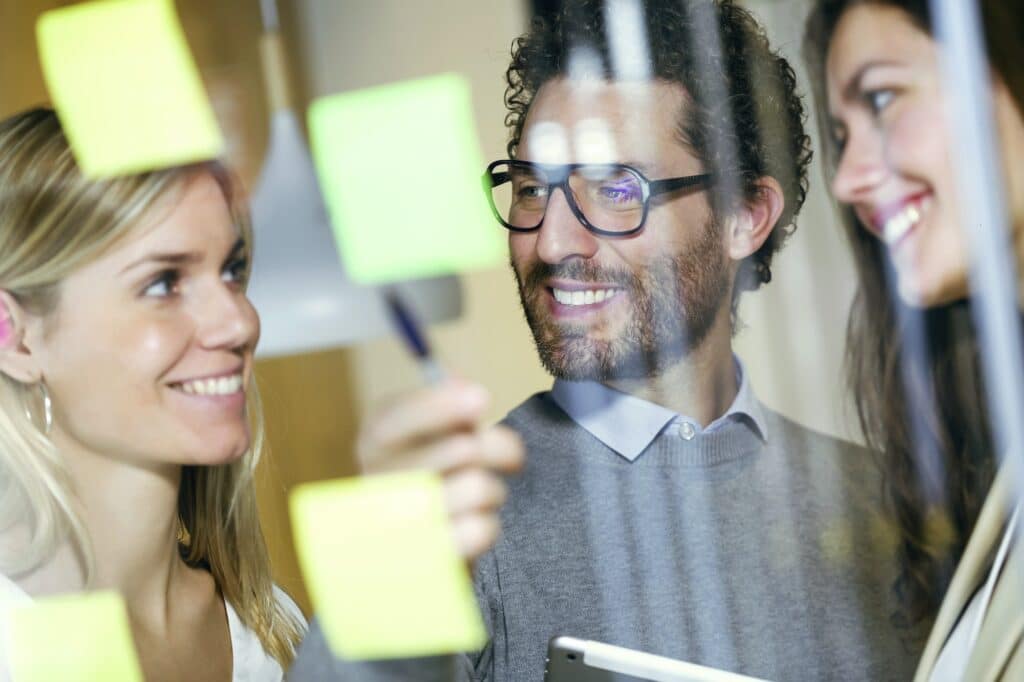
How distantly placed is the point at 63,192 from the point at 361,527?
0.32 m

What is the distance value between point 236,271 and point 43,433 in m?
0.19

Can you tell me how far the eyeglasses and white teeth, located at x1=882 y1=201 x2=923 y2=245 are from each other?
121 millimetres

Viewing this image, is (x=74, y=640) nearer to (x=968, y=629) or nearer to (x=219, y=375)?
(x=219, y=375)

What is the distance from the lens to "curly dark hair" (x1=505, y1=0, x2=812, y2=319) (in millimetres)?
736

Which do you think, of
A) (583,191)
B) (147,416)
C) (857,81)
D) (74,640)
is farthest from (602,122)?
(74,640)

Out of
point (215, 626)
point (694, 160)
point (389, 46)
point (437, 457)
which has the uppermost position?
point (389, 46)

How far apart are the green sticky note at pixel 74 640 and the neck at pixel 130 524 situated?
0.02 m

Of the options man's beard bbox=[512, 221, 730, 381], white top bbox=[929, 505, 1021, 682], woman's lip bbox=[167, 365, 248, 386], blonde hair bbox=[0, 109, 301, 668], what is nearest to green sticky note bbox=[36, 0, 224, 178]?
blonde hair bbox=[0, 109, 301, 668]

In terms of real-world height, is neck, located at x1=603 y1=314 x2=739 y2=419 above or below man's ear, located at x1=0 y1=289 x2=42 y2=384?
below

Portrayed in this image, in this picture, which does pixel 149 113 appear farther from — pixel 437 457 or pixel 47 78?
pixel 437 457

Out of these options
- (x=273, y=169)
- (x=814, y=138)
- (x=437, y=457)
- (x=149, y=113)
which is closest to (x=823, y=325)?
(x=814, y=138)

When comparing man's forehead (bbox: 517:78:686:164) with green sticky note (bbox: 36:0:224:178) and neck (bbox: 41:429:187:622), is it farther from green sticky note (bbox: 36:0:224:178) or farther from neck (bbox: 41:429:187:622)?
neck (bbox: 41:429:187:622)

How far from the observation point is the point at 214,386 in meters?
0.77

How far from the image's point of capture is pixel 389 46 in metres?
0.76
